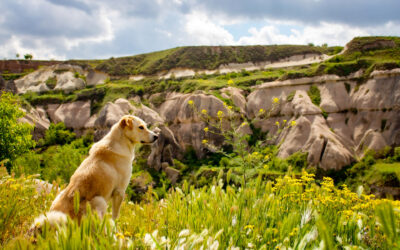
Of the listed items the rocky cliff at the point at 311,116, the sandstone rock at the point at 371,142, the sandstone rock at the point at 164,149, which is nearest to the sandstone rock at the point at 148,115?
the rocky cliff at the point at 311,116

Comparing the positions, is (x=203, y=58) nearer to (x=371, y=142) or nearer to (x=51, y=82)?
(x=51, y=82)

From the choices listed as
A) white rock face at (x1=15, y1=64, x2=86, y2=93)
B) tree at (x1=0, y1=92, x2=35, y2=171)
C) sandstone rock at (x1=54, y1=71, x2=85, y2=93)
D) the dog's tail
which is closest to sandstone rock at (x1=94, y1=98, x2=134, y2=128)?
sandstone rock at (x1=54, y1=71, x2=85, y2=93)

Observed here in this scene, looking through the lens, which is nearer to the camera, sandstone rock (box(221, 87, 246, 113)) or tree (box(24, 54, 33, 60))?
sandstone rock (box(221, 87, 246, 113))

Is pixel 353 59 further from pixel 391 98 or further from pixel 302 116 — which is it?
pixel 302 116

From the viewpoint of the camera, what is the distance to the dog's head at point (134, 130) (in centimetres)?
535

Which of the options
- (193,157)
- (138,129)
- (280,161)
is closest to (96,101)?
(193,157)

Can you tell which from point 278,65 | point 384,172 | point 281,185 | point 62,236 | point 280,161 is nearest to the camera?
point 62,236

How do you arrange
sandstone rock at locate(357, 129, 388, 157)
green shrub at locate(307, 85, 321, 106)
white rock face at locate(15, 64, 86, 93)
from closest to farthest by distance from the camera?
sandstone rock at locate(357, 129, 388, 157) → green shrub at locate(307, 85, 321, 106) → white rock face at locate(15, 64, 86, 93)

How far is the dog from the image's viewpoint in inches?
166

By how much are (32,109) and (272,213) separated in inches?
2192

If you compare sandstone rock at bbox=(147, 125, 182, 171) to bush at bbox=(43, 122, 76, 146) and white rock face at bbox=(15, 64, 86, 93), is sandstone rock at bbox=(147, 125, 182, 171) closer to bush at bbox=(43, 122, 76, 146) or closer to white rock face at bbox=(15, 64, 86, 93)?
bush at bbox=(43, 122, 76, 146)

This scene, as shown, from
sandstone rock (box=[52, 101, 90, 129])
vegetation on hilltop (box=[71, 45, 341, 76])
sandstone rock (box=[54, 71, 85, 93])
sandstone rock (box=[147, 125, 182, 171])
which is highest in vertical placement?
vegetation on hilltop (box=[71, 45, 341, 76])

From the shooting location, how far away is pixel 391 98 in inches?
1300

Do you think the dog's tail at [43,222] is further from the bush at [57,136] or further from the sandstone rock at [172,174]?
the bush at [57,136]
